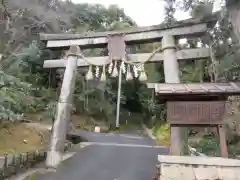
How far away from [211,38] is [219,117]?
5.33m

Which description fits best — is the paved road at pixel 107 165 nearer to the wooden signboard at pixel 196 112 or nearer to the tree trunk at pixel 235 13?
the wooden signboard at pixel 196 112

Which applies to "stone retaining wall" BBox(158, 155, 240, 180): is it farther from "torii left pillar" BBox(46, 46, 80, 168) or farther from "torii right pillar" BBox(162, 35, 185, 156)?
"torii left pillar" BBox(46, 46, 80, 168)

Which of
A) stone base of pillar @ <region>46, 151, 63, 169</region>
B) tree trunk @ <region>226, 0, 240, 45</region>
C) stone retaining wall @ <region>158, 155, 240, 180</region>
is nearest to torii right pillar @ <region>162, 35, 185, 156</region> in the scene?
tree trunk @ <region>226, 0, 240, 45</region>

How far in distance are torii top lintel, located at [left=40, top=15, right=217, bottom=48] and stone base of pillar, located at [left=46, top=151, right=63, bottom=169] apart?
14.6 ft

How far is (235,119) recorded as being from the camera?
13.4m

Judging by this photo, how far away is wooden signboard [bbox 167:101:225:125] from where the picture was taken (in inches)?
231

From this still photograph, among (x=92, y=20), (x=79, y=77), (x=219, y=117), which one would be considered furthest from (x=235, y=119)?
(x=92, y=20)

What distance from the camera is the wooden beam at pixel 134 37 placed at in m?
10.3

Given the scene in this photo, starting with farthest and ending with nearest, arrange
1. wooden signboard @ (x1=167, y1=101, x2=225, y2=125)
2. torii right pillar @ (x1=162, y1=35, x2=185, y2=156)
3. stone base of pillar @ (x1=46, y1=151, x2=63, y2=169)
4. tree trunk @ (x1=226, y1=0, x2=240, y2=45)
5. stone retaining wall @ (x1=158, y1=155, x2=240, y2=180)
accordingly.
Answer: torii right pillar @ (x1=162, y1=35, x2=185, y2=156) → stone base of pillar @ (x1=46, y1=151, x2=63, y2=169) → tree trunk @ (x1=226, y1=0, x2=240, y2=45) → wooden signboard @ (x1=167, y1=101, x2=225, y2=125) → stone retaining wall @ (x1=158, y1=155, x2=240, y2=180)

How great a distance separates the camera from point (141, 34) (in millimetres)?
10961

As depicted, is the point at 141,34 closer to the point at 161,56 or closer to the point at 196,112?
the point at 161,56

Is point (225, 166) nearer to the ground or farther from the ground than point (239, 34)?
nearer to the ground

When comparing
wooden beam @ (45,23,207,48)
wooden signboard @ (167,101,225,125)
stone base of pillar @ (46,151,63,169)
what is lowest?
stone base of pillar @ (46,151,63,169)

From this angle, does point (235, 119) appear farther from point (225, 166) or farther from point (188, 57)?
point (225, 166)
